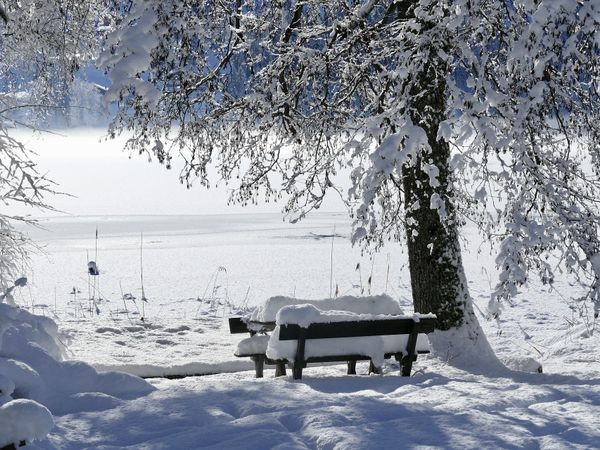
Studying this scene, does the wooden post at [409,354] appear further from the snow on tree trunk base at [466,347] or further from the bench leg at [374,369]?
the snow on tree trunk base at [466,347]

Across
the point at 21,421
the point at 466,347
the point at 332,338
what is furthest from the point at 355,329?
the point at 21,421

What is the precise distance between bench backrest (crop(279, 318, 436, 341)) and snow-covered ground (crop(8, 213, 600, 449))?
0.44 m

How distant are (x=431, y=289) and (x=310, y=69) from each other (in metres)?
2.93

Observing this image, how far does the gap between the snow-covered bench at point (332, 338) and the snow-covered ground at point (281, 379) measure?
0.82 feet

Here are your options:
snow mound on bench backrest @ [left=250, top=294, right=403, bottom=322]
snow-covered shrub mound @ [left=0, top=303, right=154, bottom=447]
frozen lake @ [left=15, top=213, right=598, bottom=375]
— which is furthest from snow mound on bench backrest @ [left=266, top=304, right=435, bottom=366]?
snow-covered shrub mound @ [left=0, top=303, right=154, bottom=447]

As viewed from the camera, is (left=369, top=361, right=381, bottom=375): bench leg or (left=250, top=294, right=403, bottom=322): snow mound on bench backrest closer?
(left=369, top=361, right=381, bottom=375): bench leg

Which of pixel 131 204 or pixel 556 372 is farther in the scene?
pixel 131 204

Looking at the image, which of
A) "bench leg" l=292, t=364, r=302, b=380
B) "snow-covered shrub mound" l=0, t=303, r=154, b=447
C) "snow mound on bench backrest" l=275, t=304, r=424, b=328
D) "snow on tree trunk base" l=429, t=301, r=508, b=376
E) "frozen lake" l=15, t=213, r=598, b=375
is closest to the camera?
"snow-covered shrub mound" l=0, t=303, r=154, b=447

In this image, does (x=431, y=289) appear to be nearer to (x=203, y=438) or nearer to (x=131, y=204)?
(x=203, y=438)

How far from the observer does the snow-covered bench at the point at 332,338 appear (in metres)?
7.18

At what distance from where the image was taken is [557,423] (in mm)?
5473

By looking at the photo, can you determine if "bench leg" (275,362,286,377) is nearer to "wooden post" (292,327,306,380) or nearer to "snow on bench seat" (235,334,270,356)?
"snow on bench seat" (235,334,270,356)

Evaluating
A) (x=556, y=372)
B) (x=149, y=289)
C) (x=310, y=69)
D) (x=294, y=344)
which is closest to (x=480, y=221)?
(x=556, y=372)

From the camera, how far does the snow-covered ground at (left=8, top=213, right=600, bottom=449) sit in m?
5.18
